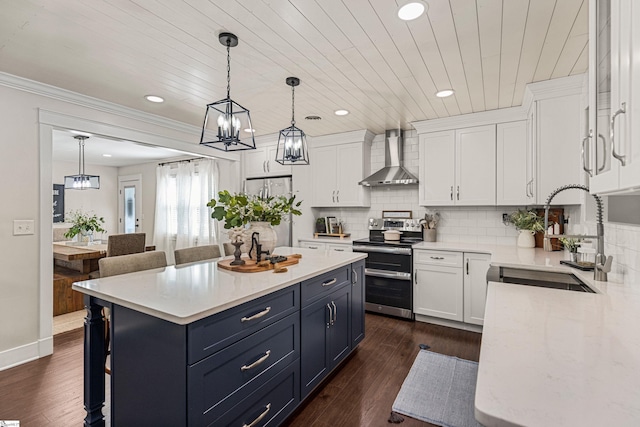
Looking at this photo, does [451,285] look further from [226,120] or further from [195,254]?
[226,120]

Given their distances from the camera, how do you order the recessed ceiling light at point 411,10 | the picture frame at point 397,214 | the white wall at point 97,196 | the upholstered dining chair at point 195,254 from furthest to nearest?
1. the white wall at point 97,196
2. the picture frame at point 397,214
3. the upholstered dining chair at point 195,254
4. the recessed ceiling light at point 411,10

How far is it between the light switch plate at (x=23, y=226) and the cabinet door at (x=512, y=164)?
15.0ft

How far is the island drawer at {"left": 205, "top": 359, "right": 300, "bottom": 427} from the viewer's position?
59.0 inches

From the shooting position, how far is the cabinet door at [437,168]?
376cm

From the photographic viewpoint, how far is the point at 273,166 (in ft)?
15.8

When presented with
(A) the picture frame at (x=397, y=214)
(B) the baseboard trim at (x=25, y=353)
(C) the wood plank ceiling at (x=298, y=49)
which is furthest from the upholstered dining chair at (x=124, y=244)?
(A) the picture frame at (x=397, y=214)

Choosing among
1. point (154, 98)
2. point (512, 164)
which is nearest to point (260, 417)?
point (154, 98)

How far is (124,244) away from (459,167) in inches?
172

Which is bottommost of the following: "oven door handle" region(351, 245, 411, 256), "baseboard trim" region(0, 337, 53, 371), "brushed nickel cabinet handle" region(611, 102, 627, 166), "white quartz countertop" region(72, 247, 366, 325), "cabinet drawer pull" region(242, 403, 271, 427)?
"baseboard trim" region(0, 337, 53, 371)

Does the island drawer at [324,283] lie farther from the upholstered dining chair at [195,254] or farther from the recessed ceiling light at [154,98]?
the recessed ceiling light at [154,98]

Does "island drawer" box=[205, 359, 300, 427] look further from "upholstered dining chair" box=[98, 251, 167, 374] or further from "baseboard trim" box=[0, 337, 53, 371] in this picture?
"baseboard trim" box=[0, 337, 53, 371]

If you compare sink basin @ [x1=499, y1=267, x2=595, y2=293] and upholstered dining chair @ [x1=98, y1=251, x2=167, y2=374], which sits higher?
upholstered dining chair @ [x1=98, y1=251, x2=167, y2=374]

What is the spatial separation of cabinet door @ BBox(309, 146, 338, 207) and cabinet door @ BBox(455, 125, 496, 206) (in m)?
1.67

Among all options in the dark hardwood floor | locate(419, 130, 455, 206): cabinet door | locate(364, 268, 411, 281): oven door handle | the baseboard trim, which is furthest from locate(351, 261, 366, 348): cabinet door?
the baseboard trim
